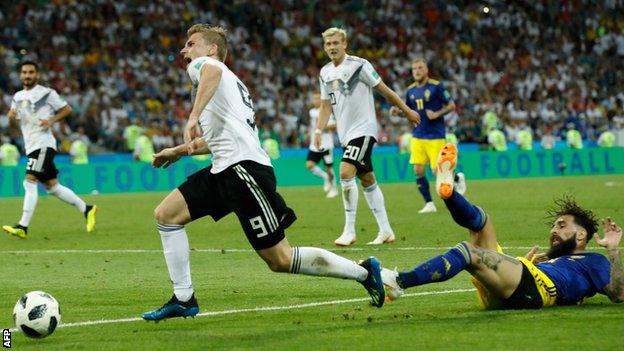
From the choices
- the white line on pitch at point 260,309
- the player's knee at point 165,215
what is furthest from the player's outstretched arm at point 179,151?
the white line on pitch at point 260,309

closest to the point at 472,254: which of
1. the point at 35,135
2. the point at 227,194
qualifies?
the point at 227,194

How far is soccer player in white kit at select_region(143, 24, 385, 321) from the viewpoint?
822cm

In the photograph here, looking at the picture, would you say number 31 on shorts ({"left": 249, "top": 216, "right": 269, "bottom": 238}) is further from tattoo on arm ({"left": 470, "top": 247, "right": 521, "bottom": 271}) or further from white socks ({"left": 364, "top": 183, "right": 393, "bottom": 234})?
white socks ({"left": 364, "top": 183, "right": 393, "bottom": 234})

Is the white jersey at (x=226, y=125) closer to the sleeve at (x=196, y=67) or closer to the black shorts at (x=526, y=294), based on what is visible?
the sleeve at (x=196, y=67)

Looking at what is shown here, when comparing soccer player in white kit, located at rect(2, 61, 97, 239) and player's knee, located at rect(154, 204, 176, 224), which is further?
soccer player in white kit, located at rect(2, 61, 97, 239)

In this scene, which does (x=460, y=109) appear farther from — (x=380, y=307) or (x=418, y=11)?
(x=380, y=307)

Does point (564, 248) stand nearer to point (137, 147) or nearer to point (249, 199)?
point (249, 199)

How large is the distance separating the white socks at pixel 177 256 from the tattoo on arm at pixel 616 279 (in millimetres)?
2947

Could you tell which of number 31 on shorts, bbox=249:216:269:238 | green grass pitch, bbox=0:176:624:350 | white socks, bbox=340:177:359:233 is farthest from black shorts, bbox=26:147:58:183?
number 31 on shorts, bbox=249:216:269:238

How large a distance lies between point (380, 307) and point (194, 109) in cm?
199

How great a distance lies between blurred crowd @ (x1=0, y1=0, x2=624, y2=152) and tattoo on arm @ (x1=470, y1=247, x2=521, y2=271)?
84.3ft

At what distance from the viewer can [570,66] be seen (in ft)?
152

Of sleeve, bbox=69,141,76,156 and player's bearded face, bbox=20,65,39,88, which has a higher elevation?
player's bearded face, bbox=20,65,39,88

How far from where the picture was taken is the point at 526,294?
823 centimetres
